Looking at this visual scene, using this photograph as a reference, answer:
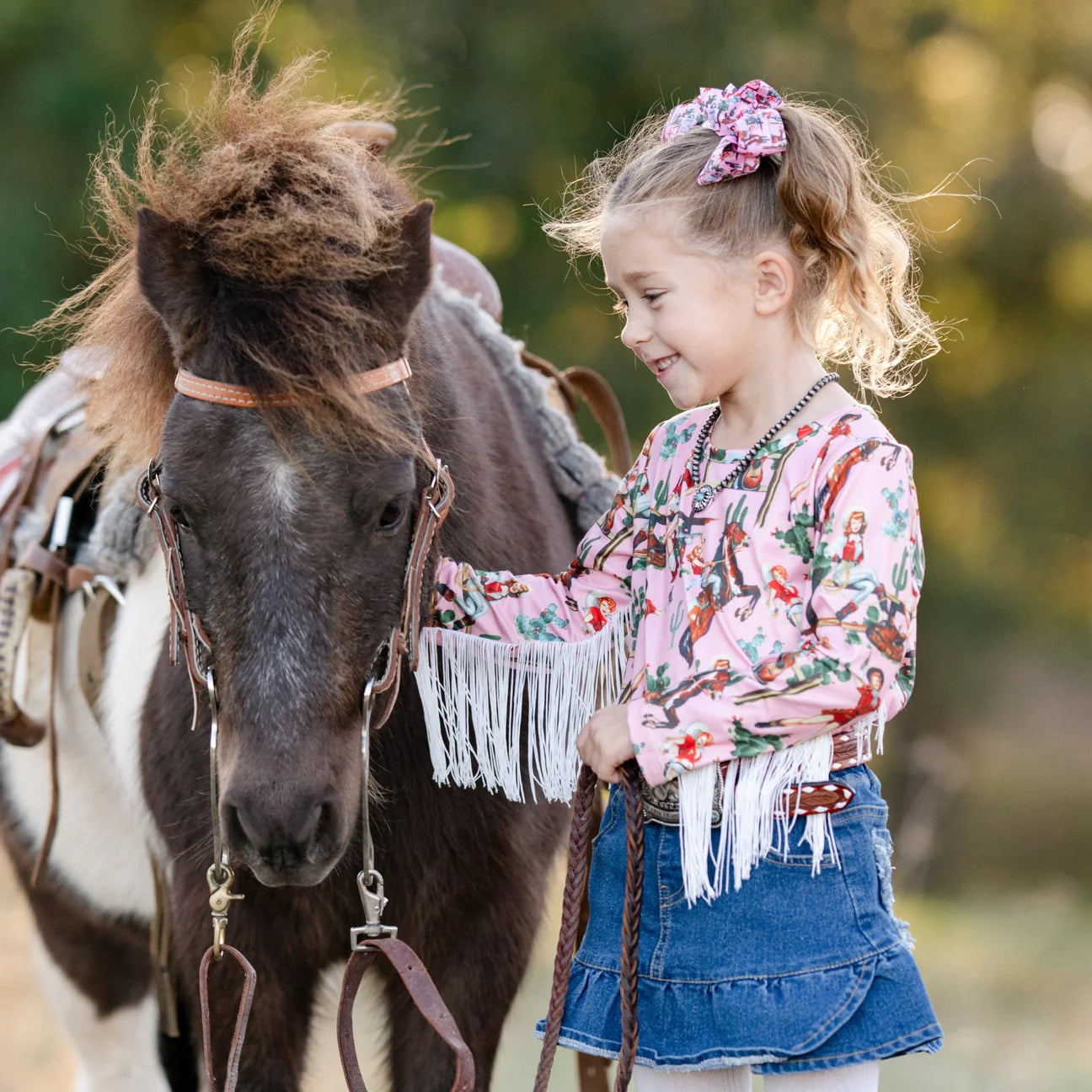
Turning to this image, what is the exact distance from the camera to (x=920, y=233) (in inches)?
249

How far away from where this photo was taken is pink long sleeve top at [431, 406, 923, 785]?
4.52 ft

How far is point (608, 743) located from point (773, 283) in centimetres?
59

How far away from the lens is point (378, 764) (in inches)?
72.1

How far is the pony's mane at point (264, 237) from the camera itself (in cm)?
150

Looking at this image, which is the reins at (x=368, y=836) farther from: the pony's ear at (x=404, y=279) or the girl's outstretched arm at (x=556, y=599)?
the girl's outstretched arm at (x=556, y=599)

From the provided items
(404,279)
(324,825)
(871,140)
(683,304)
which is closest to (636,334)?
(683,304)

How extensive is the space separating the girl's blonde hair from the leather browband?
35cm

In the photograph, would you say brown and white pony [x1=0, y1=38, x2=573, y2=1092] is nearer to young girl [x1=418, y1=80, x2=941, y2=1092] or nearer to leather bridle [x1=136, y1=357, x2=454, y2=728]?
leather bridle [x1=136, y1=357, x2=454, y2=728]

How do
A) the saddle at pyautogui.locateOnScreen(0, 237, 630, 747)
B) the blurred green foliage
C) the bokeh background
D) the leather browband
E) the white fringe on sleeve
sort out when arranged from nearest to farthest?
the leather browband
the white fringe on sleeve
the saddle at pyautogui.locateOnScreen(0, 237, 630, 747)
the bokeh background
the blurred green foliage

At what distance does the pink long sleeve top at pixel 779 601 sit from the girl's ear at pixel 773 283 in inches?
6.0

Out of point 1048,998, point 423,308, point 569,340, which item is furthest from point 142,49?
point 1048,998

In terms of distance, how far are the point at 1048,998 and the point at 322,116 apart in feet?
13.9

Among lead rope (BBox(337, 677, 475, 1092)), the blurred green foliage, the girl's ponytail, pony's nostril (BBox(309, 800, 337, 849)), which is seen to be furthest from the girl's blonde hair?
the blurred green foliage

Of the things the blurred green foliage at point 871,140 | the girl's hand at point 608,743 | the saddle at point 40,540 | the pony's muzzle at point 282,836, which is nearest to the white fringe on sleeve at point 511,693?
the girl's hand at point 608,743
